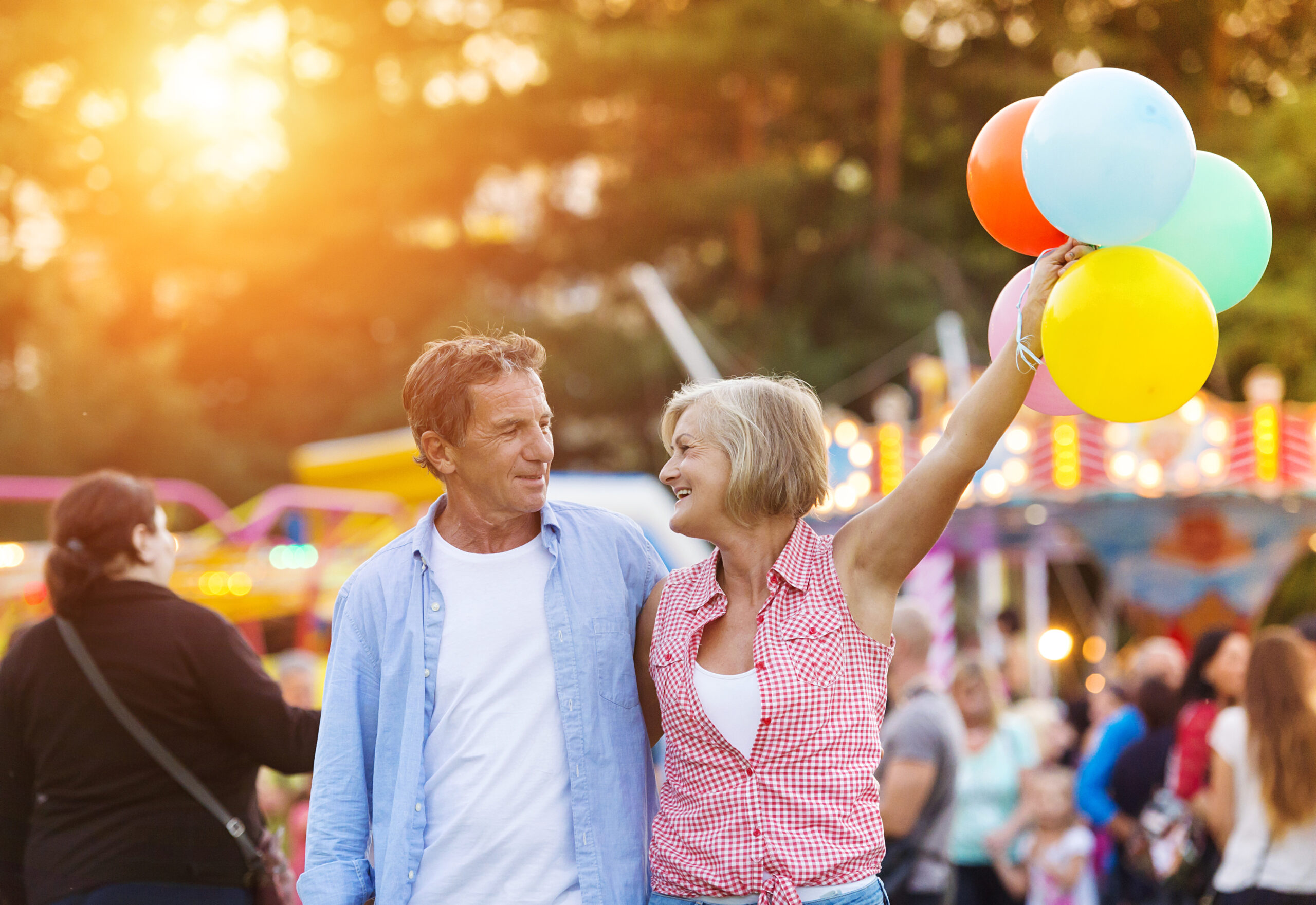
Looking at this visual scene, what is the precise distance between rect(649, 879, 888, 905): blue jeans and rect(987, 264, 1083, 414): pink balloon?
0.90m

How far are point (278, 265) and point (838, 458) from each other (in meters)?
11.3

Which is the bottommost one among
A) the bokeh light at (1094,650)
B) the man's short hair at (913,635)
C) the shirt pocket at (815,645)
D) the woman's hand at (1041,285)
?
the bokeh light at (1094,650)

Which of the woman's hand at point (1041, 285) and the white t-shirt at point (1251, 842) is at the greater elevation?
the woman's hand at point (1041, 285)

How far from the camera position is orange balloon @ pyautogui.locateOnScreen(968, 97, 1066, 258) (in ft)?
8.29

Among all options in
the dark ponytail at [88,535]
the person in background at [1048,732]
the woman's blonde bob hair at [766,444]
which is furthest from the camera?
the person in background at [1048,732]

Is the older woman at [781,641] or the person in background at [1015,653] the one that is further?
the person in background at [1015,653]

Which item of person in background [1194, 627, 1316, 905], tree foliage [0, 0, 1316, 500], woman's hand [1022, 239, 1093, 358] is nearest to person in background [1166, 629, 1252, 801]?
person in background [1194, 627, 1316, 905]

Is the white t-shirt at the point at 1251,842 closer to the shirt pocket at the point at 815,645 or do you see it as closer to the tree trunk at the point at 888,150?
the shirt pocket at the point at 815,645

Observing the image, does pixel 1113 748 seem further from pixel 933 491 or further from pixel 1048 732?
pixel 933 491

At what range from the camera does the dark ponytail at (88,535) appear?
321 cm

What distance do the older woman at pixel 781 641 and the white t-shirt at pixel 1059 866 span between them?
13.4 ft

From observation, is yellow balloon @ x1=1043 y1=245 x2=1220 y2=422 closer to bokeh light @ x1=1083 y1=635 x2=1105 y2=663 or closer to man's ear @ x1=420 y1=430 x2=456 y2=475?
man's ear @ x1=420 y1=430 x2=456 y2=475

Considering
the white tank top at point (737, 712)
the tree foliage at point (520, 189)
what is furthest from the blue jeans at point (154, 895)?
the tree foliage at point (520, 189)

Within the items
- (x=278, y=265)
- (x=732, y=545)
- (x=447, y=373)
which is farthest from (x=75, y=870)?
(x=278, y=265)
